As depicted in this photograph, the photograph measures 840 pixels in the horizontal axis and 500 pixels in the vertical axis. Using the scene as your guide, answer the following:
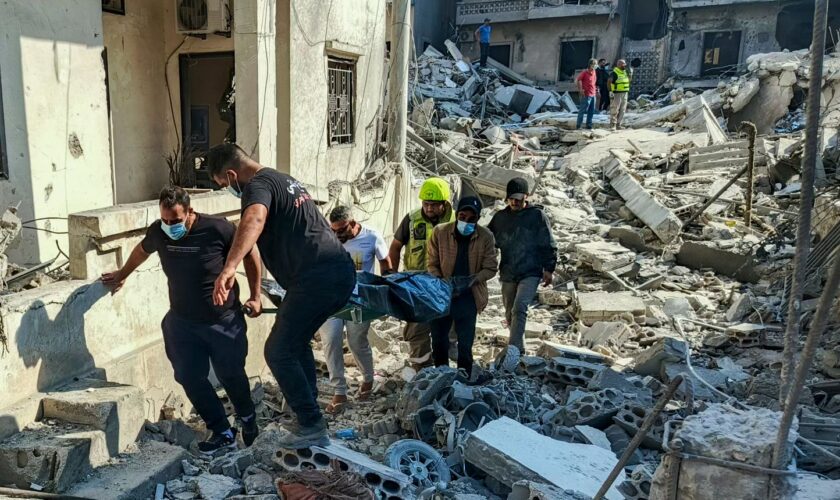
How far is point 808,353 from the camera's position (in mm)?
1546

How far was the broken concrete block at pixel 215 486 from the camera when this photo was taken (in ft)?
10.8

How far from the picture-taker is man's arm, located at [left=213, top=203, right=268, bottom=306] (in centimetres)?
315

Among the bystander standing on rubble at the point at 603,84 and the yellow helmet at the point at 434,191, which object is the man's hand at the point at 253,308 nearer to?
the yellow helmet at the point at 434,191

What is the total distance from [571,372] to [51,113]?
5496 mm

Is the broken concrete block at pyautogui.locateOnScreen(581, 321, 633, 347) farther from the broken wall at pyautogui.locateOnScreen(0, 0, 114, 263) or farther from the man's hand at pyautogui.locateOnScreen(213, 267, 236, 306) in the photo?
the broken wall at pyautogui.locateOnScreen(0, 0, 114, 263)

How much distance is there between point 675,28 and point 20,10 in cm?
2494

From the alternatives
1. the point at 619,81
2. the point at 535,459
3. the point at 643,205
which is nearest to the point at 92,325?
the point at 535,459

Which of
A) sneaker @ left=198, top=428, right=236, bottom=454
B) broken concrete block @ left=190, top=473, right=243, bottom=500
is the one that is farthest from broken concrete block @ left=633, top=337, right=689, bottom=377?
broken concrete block @ left=190, top=473, right=243, bottom=500

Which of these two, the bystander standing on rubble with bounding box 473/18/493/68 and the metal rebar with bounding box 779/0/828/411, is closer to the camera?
the metal rebar with bounding box 779/0/828/411

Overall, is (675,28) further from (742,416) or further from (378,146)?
(742,416)

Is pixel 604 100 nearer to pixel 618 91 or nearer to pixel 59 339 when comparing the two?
pixel 618 91

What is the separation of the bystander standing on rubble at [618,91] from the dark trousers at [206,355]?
48.9ft

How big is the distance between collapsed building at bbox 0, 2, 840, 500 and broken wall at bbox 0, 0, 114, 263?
191 centimetres

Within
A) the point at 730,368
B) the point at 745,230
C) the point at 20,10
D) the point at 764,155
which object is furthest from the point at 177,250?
the point at 764,155
